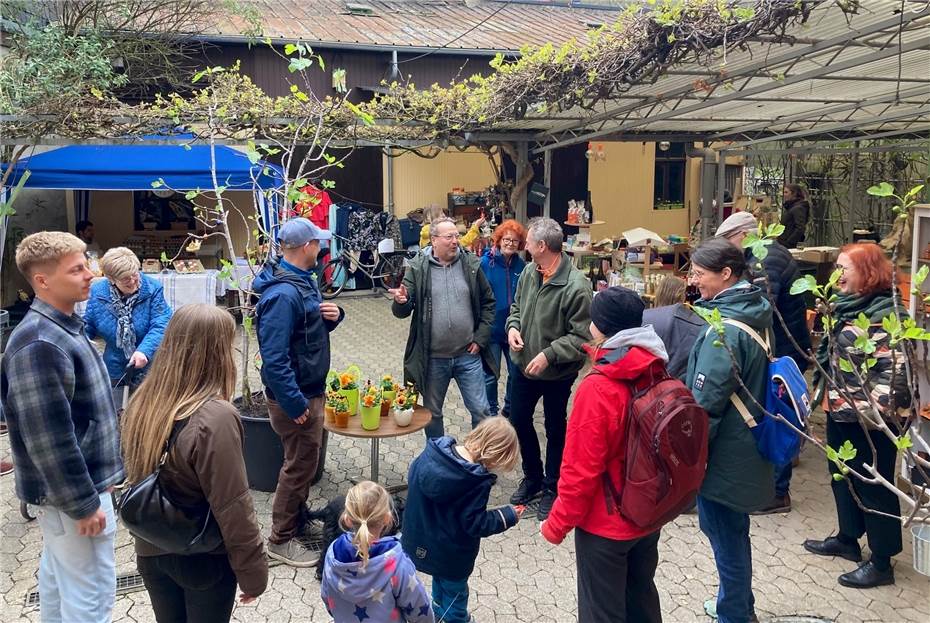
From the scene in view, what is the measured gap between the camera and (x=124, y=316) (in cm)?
483

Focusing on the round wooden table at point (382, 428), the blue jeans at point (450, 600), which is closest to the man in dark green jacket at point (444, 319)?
the round wooden table at point (382, 428)

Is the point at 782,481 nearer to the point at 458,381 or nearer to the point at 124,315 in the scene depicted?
the point at 458,381

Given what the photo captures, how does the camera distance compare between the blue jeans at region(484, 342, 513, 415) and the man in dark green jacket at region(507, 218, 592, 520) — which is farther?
the blue jeans at region(484, 342, 513, 415)

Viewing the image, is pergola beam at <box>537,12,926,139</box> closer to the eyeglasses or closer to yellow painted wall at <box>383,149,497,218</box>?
the eyeglasses

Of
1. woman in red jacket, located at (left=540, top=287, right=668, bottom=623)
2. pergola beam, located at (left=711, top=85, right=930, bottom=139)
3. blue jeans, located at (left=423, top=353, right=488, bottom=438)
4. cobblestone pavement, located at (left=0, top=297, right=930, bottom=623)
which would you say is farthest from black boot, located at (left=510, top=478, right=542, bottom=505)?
pergola beam, located at (left=711, top=85, right=930, bottom=139)

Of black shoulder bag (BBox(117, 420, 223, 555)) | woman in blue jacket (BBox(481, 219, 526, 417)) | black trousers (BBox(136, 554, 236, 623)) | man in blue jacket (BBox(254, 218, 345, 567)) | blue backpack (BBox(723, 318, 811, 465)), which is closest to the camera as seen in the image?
black shoulder bag (BBox(117, 420, 223, 555))

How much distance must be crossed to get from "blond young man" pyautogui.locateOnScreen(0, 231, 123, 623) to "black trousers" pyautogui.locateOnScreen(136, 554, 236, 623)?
0.40m

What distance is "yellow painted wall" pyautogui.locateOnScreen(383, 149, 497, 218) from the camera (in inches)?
555

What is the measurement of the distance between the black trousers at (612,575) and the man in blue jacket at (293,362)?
1.75 metres

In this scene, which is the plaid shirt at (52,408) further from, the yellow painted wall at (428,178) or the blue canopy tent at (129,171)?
the yellow painted wall at (428,178)

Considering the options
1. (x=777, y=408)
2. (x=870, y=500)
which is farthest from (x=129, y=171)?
(x=870, y=500)

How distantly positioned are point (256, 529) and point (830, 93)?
7177 millimetres

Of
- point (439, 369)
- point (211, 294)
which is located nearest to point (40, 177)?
point (211, 294)

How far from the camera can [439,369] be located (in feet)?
16.9
